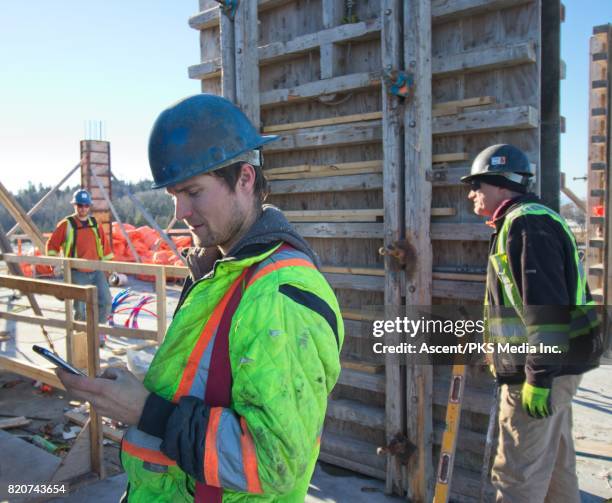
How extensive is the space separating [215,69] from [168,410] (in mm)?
4475

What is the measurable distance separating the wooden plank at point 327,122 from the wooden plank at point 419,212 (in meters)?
0.43

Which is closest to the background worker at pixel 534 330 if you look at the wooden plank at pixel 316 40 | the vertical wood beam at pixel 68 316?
the wooden plank at pixel 316 40

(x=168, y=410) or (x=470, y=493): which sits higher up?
(x=168, y=410)

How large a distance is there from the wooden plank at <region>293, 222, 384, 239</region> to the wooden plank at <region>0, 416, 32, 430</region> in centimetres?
368

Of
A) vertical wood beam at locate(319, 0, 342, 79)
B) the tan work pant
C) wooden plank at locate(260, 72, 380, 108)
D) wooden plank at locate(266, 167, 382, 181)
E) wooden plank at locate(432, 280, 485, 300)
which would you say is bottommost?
the tan work pant

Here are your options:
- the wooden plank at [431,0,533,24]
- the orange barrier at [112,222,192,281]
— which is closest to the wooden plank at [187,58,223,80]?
the wooden plank at [431,0,533,24]

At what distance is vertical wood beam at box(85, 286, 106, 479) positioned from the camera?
4004 mm

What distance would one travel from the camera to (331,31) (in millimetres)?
4531

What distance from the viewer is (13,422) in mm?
5785

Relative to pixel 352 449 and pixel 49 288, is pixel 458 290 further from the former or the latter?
pixel 49 288

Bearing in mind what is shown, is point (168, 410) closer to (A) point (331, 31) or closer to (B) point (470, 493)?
(B) point (470, 493)

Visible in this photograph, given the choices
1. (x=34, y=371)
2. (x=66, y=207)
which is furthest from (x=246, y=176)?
(x=66, y=207)

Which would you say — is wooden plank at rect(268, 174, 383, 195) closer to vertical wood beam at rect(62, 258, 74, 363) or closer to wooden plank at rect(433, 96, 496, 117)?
wooden plank at rect(433, 96, 496, 117)

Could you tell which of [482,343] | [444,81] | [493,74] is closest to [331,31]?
[444,81]
